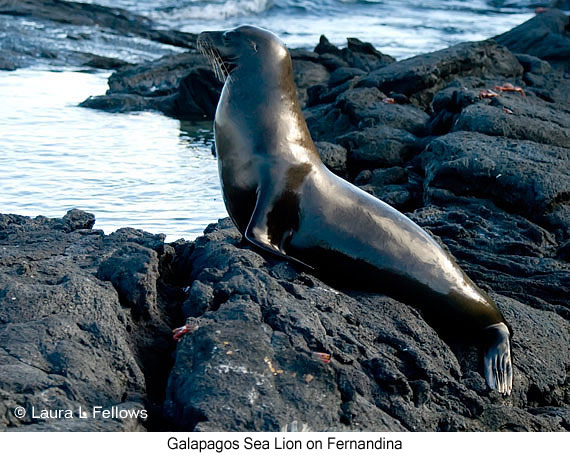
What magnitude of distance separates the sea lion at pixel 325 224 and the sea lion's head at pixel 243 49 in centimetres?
28

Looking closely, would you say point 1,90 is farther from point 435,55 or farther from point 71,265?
point 71,265

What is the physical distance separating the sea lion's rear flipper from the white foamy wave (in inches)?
1038

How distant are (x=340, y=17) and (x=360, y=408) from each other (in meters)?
29.5

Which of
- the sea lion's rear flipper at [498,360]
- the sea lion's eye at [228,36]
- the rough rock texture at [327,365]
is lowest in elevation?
the sea lion's rear flipper at [498,360]

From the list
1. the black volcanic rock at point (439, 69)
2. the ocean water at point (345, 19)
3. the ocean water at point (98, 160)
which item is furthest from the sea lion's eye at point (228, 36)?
the ocean water at point (345, 19)

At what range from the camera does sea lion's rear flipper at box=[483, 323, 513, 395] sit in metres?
4.66

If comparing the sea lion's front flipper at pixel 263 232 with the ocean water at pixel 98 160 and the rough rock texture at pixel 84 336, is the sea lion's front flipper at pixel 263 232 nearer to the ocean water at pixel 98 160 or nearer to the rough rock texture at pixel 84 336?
the rough rock texture at pixel 84 336

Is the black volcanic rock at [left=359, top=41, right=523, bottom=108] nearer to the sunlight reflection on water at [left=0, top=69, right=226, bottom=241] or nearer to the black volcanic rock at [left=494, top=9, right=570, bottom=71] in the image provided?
the black volcanic rock at [left=494, top=9, right=570, bottom=71]

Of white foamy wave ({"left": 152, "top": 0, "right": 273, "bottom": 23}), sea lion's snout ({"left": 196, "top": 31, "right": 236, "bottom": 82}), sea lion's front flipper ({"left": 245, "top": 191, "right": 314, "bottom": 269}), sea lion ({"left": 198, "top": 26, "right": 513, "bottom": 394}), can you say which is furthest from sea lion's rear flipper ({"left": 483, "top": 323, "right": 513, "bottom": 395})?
white foamy wave ({"left": 152, "top": 0, "right": 273, "bottom": 23})

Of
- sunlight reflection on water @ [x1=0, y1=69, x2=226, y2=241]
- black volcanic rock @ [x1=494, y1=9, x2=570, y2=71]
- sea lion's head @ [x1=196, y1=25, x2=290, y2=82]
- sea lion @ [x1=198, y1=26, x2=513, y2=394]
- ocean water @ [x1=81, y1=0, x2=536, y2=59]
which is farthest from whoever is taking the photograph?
ocean water @ [x1=81, y1=0, x2=536, y2=59]

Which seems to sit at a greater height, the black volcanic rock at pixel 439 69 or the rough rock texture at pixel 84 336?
the rough rock texture at pixel 84 336

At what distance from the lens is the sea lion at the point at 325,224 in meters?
4.99

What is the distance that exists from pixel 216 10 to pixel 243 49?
27.2 metres
